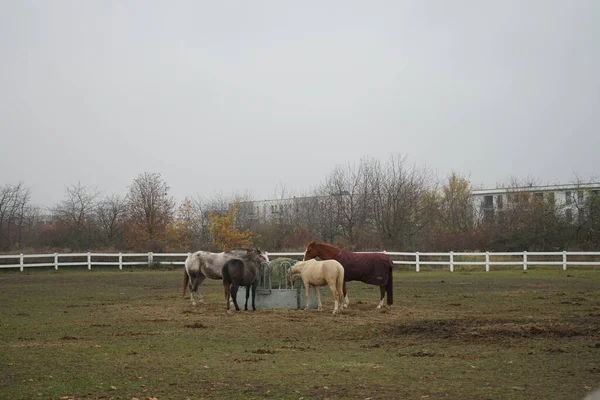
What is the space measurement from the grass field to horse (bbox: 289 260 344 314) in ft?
2.15

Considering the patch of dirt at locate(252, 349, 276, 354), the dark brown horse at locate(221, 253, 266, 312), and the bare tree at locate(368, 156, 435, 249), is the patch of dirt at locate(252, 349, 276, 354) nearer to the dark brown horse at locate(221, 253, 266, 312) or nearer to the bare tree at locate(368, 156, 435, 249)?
the dark brown horse at locate(221, 253, 266, 312)

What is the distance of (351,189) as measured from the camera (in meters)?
57.5

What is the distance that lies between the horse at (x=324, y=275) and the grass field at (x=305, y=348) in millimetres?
657

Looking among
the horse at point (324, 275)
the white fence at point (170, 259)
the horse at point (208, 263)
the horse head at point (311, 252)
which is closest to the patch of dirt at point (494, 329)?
the horse at point (324, 275)

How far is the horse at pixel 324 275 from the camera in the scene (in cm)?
1822

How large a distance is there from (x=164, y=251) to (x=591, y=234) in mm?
28951

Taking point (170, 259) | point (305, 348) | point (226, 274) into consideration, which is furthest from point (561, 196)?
point (305, 348)

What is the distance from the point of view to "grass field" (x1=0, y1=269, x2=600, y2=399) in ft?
29.8

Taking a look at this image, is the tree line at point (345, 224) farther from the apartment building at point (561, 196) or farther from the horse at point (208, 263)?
the horse at point (208, 263)

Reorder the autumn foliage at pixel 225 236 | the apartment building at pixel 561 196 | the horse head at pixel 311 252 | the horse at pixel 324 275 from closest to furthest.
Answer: the horse at pixel 324 275
the horse head at pixel 311 252
the apartment building at pixel 561 196
the autumn foliage at pixel 225 236

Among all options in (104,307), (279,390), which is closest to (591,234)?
(104,307)

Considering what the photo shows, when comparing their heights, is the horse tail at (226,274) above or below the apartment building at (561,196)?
below

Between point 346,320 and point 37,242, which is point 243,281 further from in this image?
point 37,242

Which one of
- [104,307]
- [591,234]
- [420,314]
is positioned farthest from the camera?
[591,234]
